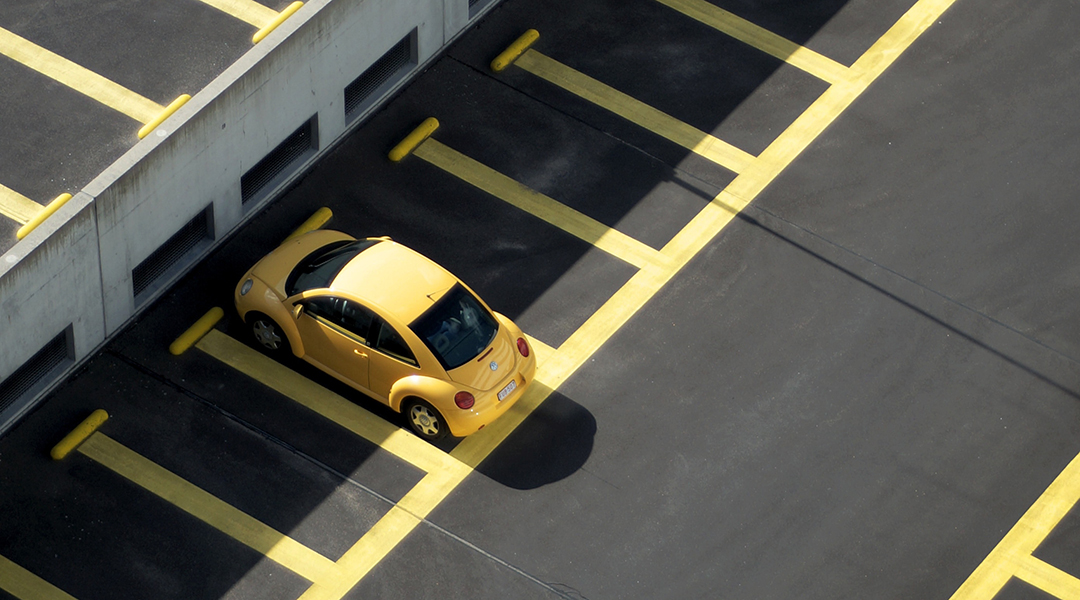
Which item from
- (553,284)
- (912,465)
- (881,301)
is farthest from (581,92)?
(912,465)

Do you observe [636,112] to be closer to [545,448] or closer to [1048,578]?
[545,448]

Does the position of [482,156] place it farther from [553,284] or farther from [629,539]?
[629,539]

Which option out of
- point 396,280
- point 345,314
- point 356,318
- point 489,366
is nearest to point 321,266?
point 345,314

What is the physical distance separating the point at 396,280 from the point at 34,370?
4.38 meters

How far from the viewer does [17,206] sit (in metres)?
19.5

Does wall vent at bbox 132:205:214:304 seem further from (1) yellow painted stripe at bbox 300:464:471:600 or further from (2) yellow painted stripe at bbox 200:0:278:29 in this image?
(1) yellow painted stripe at bbox 300:464:471:600

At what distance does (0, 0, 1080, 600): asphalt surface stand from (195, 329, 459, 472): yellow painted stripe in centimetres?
16

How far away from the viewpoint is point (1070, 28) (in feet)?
85.2

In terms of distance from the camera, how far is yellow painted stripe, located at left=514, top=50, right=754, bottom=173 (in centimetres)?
2361

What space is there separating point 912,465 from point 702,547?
9.36 feet

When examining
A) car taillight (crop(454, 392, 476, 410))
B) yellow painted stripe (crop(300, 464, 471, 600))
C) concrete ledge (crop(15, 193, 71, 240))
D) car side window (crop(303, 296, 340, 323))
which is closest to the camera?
yellow painted stripe (crop(300, 464, 471, 600))

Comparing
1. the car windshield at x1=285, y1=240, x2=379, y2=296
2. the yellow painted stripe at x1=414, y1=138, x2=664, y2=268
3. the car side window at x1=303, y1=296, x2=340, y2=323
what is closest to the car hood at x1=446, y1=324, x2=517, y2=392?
the car side window at x1=303, y1=296, x2=340, y2=323

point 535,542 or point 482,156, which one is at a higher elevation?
point 482,156

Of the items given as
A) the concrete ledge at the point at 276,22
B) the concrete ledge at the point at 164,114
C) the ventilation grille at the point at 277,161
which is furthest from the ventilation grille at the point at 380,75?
the concrete ledge at the point at 164,114
